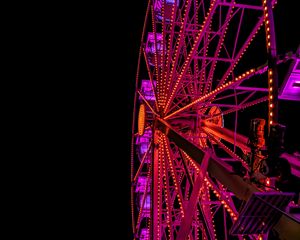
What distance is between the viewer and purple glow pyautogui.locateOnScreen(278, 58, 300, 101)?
16.3ft

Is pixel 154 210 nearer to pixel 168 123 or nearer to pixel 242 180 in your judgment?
pixel 168 123

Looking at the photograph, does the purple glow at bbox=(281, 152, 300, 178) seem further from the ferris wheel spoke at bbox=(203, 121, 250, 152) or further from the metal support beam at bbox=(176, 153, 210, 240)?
the metal support beam at bbox=(176, 153, 210, 240)

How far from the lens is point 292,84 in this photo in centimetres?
510

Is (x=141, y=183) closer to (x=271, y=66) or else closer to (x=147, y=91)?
(x=147, y=91)

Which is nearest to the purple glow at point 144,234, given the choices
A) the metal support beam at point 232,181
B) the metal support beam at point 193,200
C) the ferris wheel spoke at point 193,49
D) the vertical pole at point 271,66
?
the ferris wheel spoke at point 193,49

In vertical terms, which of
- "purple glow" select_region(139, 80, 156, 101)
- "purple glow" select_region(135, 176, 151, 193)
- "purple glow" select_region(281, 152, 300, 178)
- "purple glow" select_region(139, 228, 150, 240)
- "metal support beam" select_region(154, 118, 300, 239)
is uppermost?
"purple glow" select_region(139, 80, 156, 101)

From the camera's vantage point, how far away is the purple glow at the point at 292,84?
496 centimetres

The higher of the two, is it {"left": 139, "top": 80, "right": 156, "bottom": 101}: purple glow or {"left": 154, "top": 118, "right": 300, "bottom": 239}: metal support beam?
{"left": 139, "top": 80, "right": 156, "bottom": 101}: purple glow

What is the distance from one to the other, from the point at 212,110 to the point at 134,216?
173 inches

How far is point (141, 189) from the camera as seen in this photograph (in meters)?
13.1

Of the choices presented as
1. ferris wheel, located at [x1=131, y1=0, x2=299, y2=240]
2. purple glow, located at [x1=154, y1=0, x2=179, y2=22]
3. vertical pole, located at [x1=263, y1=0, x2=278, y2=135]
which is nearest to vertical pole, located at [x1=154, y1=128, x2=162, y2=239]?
ferris wheel, located at [x1=131, y1=0, x2=299, y2=240]

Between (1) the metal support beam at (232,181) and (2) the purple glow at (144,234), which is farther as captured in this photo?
(2) the purple glow at (144,234)

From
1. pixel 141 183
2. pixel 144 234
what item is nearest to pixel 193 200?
pixel 141 183

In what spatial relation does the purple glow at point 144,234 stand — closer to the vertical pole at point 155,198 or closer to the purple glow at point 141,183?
the purple glow at point 141,183
